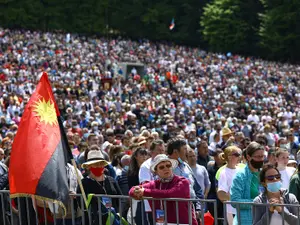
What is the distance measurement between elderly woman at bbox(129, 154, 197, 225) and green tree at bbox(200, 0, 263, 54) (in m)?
58.2

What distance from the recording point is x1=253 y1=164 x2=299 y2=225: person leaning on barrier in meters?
7.12

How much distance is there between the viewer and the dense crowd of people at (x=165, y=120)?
8133mm

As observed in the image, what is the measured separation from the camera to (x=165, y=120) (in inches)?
1001

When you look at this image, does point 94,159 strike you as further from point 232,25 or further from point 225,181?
point 232,25

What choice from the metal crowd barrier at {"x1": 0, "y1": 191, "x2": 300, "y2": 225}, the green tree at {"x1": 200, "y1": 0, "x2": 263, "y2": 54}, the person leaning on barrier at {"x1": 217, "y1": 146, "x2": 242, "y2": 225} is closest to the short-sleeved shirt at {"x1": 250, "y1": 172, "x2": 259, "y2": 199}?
the metal crowd barrier at {"x1": 0, "y1": 191, "x2": 300, "y2": 225}

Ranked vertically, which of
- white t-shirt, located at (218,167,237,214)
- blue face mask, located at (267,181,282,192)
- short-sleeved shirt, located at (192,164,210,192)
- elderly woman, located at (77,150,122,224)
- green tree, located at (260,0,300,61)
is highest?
green tree, located at (260,0,300,61)

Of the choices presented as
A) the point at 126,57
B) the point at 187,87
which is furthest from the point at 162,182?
the point at 126,57

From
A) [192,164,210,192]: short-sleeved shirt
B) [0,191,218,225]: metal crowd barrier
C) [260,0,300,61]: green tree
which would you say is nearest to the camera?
[0,191,218,225]: metal crowd barrier

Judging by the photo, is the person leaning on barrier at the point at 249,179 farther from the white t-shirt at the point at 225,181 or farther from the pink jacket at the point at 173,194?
the white t-shirt at the point at 225,181

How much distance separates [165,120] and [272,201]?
59.5 ft

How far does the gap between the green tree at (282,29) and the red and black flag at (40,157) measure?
55331 mm

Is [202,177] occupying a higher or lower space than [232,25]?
lower

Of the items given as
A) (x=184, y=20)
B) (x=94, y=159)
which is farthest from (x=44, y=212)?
(x=184, y=20)

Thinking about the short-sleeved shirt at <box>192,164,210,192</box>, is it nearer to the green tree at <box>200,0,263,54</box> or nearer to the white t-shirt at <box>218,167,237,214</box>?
the white t-shirt at <box>218,167,237,214</box>
